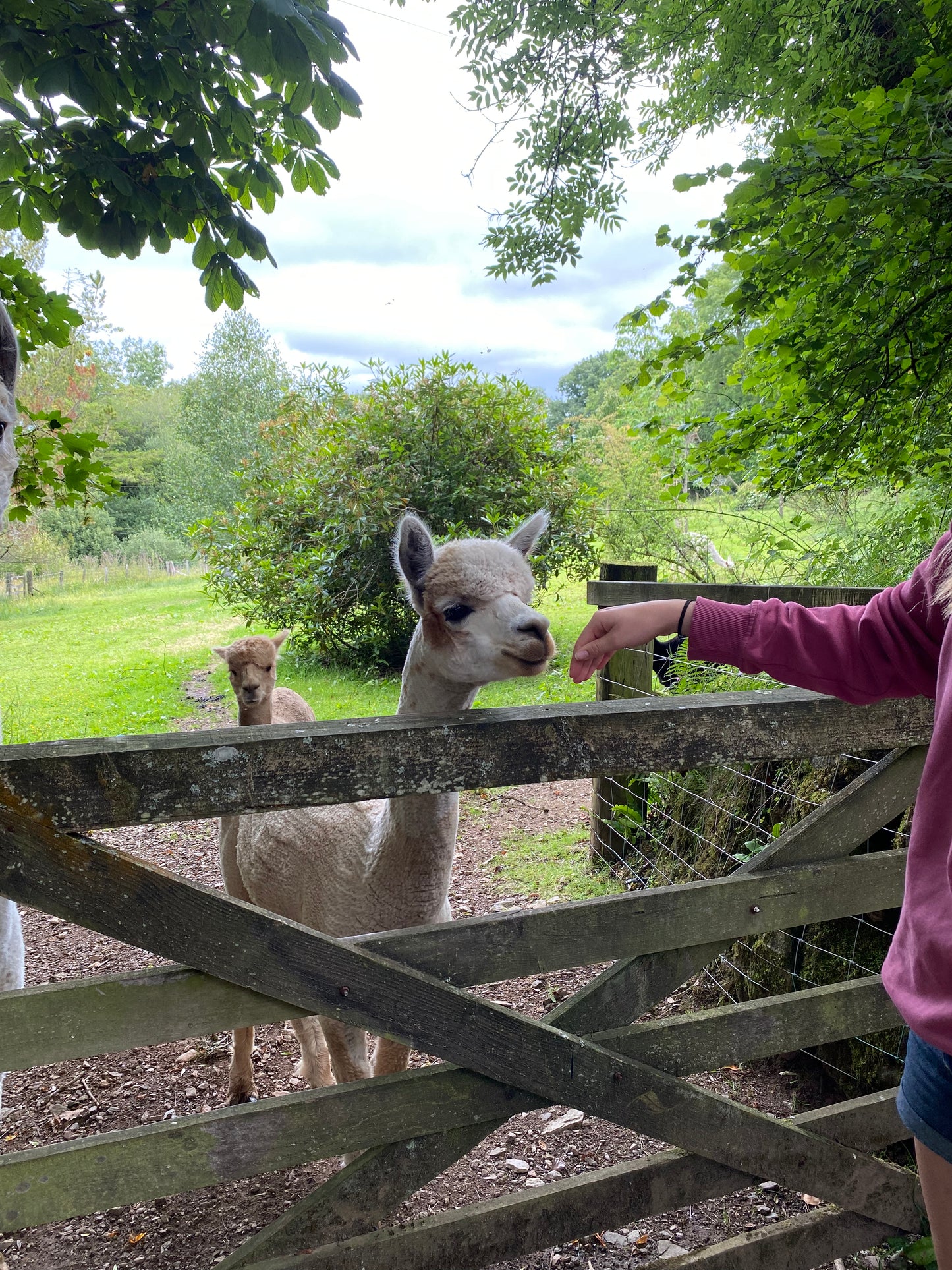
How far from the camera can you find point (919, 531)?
4.72 m

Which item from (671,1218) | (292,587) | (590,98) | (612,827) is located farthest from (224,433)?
(671,1218)

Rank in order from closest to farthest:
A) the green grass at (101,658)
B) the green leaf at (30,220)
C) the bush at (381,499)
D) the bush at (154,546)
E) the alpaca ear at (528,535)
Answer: the alpaca ear at (528,535) → the green leaf at (30,220) → the green grass at (101,658) → the bush at (381,499) → the bush at (154,546)

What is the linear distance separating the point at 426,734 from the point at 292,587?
9522 mm

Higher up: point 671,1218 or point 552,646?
point 552,646

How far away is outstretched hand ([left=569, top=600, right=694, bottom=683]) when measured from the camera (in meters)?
1.61

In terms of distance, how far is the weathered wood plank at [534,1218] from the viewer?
163cm

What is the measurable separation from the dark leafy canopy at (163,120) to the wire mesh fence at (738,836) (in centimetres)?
280

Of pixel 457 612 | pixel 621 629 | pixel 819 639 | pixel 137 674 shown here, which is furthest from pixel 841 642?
pixel 137 674

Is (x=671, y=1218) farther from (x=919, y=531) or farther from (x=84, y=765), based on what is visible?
(x=919, y=531)

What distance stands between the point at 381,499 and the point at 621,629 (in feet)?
27.5

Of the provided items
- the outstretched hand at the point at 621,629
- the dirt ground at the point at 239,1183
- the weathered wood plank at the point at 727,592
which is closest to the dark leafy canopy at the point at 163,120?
the outstretched hand at the point at 621,629

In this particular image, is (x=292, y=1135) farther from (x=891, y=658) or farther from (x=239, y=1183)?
(x=239, y=1183)

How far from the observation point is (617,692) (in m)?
4.61

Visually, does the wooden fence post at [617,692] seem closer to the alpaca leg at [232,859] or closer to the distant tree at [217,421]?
the alpaca leg at [232,859]
